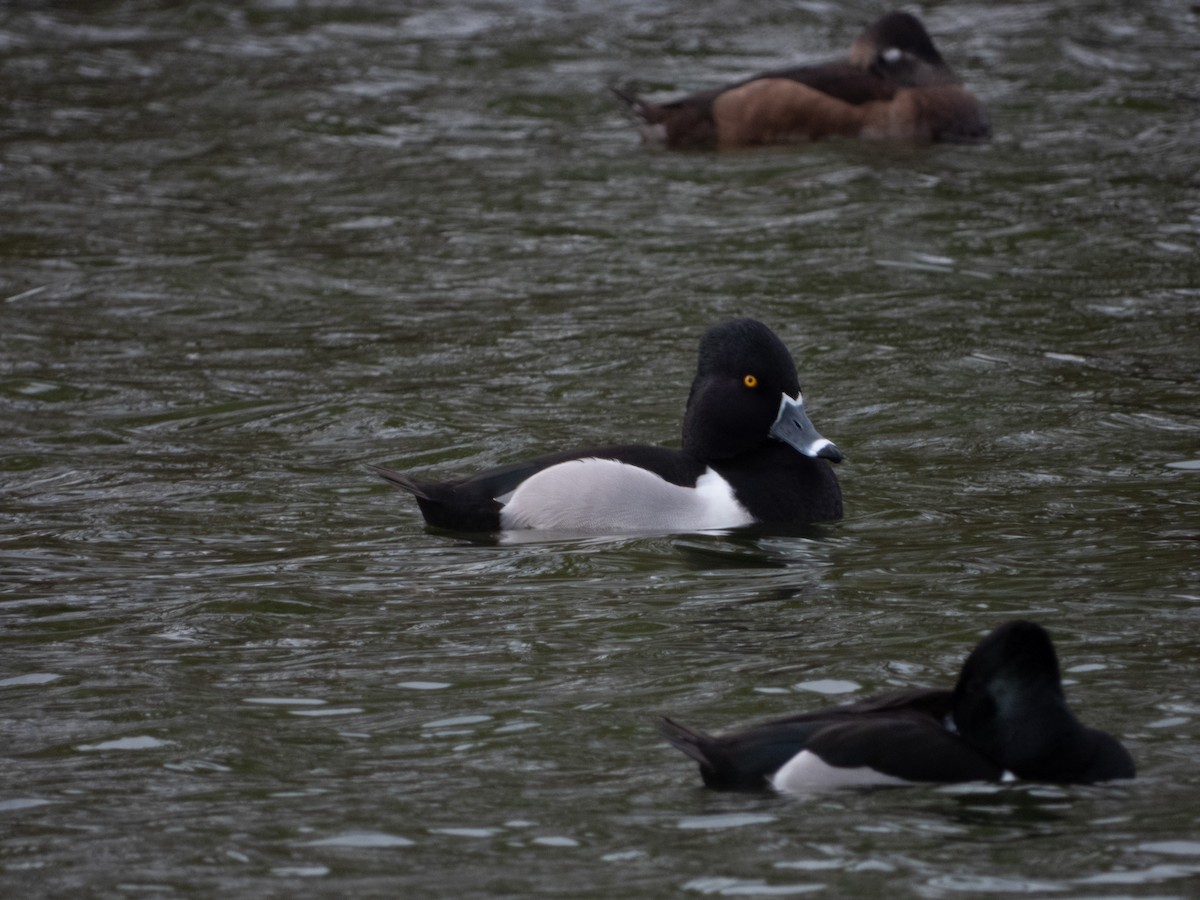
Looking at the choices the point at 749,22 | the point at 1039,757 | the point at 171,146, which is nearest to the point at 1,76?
the point at 171,146

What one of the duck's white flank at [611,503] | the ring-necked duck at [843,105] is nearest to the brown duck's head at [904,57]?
the ring-necked duck at [843,105]

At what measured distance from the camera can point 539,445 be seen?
31.6 feet

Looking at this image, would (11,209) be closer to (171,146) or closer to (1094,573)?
(171,146)

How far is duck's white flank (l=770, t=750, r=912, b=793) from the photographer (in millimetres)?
5055

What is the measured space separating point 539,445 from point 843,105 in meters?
7.18

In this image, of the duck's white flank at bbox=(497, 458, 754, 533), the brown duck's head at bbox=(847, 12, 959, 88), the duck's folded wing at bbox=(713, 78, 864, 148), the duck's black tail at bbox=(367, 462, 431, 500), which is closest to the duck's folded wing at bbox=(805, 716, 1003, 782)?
the duck's white flank at bbox=(497, 458, 754, 533)

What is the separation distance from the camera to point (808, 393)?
10367 mm

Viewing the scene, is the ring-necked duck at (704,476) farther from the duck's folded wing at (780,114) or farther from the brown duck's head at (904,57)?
the brown duck's head at (904,57)

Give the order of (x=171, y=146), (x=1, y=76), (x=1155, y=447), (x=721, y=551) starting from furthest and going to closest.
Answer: (x=1, y=76)
(x=171, y=146)
(x=1155, y=447)
(x=721, y=551)

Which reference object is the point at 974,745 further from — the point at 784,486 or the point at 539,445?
the point at 539,445

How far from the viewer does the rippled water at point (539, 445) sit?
5051 millimetres

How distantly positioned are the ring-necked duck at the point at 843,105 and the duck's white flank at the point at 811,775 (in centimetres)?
1136

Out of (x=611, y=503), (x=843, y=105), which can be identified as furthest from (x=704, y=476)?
(x=843, y=105)

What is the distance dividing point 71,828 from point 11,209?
10490 millimetres
